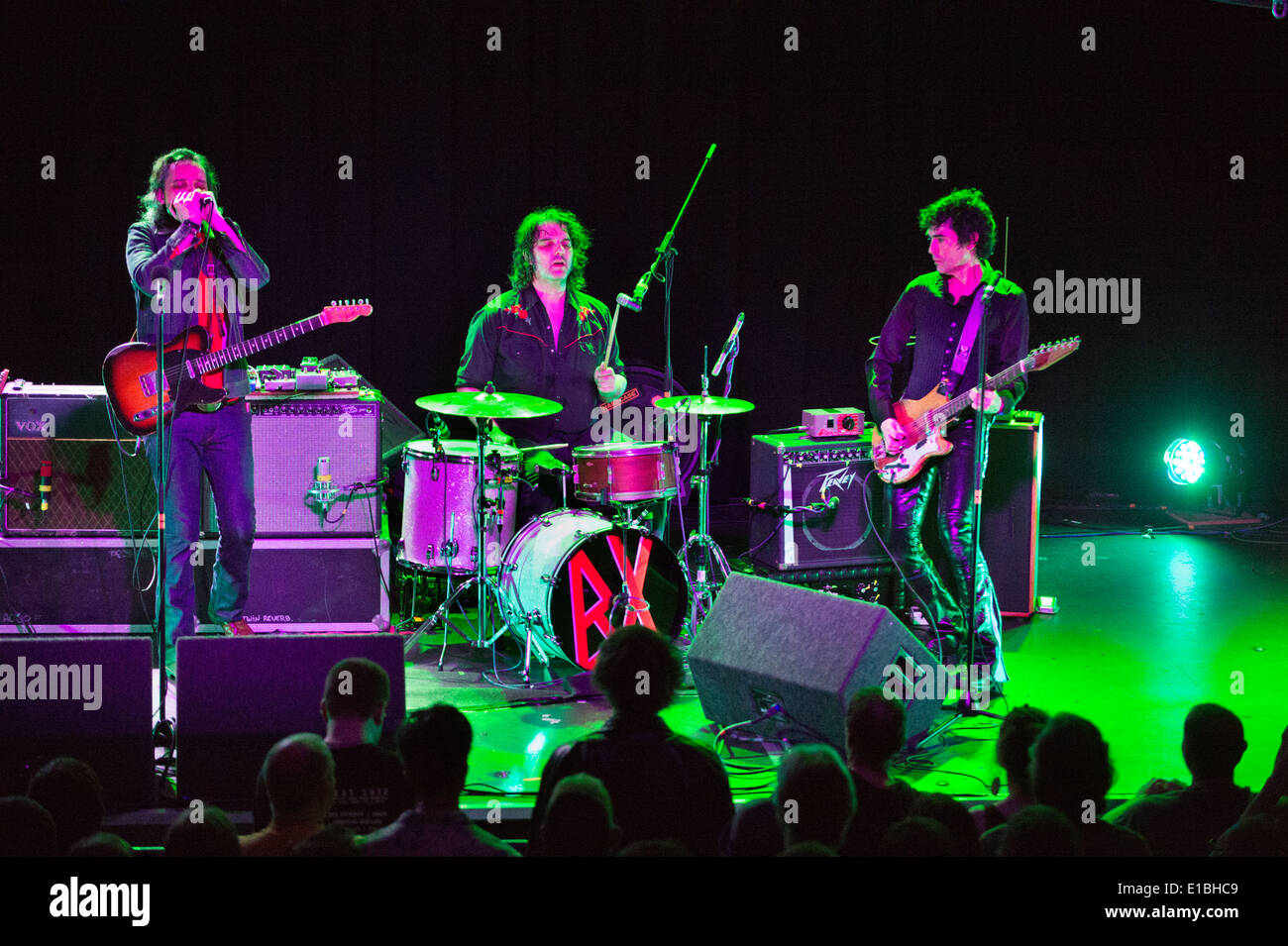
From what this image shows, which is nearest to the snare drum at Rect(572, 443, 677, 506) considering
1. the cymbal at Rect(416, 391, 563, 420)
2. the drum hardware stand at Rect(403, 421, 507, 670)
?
the cymbal at Rect(416, 391, 563, 420)

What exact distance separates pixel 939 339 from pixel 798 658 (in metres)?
2.34

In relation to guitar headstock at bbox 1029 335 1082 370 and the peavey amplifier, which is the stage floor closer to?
the peavey amplifier

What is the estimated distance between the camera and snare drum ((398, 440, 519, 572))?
661 cm

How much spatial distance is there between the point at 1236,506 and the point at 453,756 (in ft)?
28.5

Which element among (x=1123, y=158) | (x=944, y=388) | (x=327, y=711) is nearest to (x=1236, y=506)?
(x=1123, y=158)

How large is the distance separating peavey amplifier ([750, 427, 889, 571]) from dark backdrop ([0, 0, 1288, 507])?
2.33 metres

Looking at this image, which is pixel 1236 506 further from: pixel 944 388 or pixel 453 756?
pixel 453 756

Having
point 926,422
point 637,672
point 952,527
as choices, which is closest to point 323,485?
point 926,422

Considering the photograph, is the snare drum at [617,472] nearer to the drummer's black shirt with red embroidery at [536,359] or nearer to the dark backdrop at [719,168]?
the drummer's black shirt with red embroidery at [536,359]

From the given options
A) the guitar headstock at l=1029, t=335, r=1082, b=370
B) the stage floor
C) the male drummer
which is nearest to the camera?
the stage floor

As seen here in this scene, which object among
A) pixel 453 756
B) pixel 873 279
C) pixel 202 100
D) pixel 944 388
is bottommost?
pixel 453 756

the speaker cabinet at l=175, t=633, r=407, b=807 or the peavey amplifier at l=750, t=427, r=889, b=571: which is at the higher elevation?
the peavey amplifier at l=750, t=427, r=889, b=571
